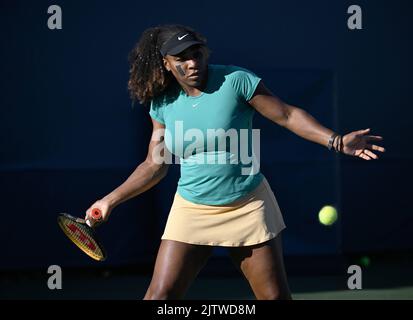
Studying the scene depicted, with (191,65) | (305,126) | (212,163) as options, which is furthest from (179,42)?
(305,126)

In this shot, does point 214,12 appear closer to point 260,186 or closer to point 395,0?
point 395,0

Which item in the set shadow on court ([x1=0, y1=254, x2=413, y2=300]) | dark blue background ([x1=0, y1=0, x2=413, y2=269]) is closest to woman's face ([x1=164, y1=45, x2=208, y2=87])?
shadow on court ([x1=0, y1=254, x2=413, y2=300])

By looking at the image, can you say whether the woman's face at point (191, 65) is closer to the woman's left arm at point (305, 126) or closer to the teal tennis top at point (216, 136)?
the teal tennis top at point (216, 136)

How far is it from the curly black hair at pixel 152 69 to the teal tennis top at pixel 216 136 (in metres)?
0.09

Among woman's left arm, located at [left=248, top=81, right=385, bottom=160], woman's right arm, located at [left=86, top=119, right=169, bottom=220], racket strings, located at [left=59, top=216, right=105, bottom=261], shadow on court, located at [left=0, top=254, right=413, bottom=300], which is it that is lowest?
shadow on court, located at [left=0, top=254, right=413, bottom=300]

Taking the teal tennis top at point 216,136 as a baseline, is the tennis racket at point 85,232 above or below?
below

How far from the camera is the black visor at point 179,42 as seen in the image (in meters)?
3.37

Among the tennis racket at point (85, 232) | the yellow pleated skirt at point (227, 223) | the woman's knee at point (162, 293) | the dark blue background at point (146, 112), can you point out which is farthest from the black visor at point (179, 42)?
the dark blue background at point (146, 112)

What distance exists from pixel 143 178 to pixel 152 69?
1.61 ft

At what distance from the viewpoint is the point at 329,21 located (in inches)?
255

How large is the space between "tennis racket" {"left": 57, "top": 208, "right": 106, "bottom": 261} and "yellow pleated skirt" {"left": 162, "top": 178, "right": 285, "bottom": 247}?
337 mm

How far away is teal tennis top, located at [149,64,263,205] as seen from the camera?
338 centimetres

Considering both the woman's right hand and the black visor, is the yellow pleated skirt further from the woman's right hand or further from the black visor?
the black visor

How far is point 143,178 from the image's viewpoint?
3.67m
